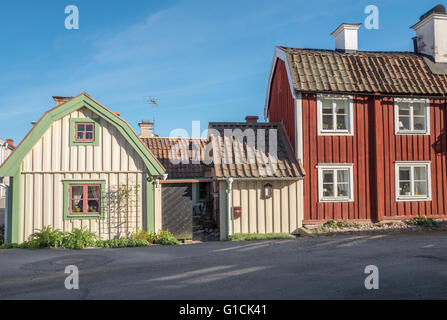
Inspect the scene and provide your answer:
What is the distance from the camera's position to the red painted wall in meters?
15.8

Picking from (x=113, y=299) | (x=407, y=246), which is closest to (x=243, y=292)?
(x=113, y=299)

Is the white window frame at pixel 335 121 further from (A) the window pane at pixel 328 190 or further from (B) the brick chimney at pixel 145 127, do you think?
(B) the brick chimney at pixel 145 127

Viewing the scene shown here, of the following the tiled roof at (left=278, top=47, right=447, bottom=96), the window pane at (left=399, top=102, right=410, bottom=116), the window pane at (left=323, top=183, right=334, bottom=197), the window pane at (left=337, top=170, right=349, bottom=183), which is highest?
the tiled roof at (left=278, top=47, right=447, bottom=96)

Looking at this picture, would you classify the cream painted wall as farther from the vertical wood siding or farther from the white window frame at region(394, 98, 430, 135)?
the white window frame at region(394, 98, 430, 135)

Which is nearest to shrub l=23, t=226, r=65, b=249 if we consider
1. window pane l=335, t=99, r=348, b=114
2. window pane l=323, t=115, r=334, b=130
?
window pane l=323, t=115, r=334, b=130

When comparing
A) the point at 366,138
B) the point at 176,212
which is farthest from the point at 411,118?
the point at 176,212

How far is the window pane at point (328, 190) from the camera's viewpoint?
14969mm

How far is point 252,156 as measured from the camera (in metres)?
14.8

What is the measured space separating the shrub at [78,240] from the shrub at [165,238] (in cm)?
212

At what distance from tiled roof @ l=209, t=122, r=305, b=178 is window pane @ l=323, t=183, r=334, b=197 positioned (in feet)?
4.86

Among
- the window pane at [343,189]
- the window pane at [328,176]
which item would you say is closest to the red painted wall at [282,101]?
the window pane at [328,176]

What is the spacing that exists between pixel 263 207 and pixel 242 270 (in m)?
5.42

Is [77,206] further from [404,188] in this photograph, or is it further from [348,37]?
[348,37]

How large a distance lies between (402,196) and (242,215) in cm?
672
